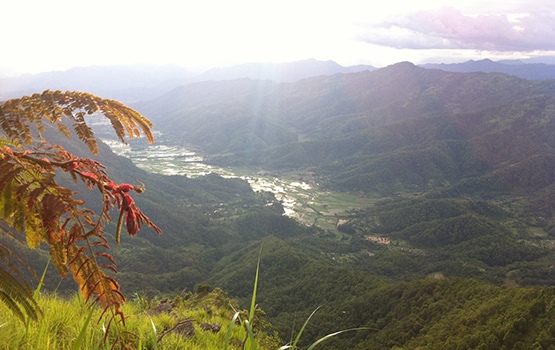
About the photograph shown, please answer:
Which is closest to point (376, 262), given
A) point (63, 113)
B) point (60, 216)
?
point (63, 113)

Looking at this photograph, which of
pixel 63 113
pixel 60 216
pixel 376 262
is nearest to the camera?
pixel 60 216

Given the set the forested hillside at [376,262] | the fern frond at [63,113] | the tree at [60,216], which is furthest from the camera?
the forested hillside at [376,262]

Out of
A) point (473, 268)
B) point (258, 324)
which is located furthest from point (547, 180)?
point (258, 324)

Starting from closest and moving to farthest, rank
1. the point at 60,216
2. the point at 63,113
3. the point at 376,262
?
1. the point at 60,216
2. the point at 63,113
3. the point at 376,262

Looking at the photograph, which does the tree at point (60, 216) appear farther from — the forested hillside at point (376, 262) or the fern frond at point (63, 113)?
the forested hillside at point (376, 262)

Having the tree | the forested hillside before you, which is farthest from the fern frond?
the forested hillside

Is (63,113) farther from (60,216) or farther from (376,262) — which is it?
(376,262)

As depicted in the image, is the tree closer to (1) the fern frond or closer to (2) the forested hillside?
(1) the fern frond

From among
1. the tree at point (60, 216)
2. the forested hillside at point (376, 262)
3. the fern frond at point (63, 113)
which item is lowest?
the forested hillside at point (376, 262)

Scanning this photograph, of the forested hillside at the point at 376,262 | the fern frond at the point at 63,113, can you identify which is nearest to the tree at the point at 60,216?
the fern frond at the point at 63,113

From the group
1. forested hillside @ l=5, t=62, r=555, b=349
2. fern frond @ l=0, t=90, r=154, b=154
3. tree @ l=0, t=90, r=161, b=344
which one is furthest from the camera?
forested hillside @ l=5, t=62, r=555, b=349

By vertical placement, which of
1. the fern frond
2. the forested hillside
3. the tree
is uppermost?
the fern frond
